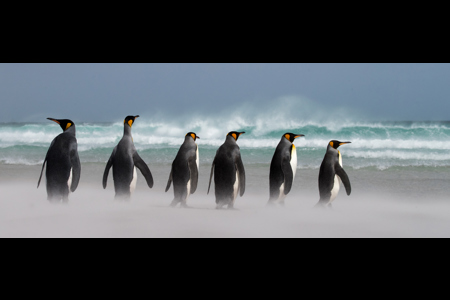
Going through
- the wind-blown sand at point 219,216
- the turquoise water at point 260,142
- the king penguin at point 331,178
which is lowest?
the wind-blown sand at point 219,216

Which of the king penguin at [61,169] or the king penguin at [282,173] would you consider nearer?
the king penguin at [61,169]

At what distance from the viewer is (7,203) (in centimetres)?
492

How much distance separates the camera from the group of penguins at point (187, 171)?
15.7 ft

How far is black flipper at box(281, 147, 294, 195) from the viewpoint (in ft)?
16.6

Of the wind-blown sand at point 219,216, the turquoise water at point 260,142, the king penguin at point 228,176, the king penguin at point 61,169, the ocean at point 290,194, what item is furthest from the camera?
the turquoise water at point 260,142

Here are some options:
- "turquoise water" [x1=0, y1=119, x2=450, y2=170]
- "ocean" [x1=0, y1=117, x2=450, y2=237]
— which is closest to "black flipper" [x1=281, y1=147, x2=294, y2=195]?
"ocean" [x1=0, y1=117, x2=450, y2=237]

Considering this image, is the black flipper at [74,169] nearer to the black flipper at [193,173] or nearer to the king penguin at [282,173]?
the black flipper at [193,173]

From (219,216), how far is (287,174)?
1.28m

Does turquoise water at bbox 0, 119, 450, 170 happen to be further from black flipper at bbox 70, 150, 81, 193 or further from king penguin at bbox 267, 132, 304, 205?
black flipper at bbox 70, 150, 81, 193

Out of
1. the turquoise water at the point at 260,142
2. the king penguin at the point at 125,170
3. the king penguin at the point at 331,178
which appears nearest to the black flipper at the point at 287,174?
the king penguin at the point at 331,178

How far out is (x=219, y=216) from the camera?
419cm

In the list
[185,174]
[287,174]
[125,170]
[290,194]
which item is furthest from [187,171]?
[290,194]

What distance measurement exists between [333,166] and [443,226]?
1591 mm

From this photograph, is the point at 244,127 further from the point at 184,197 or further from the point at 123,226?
the point at 123,226
